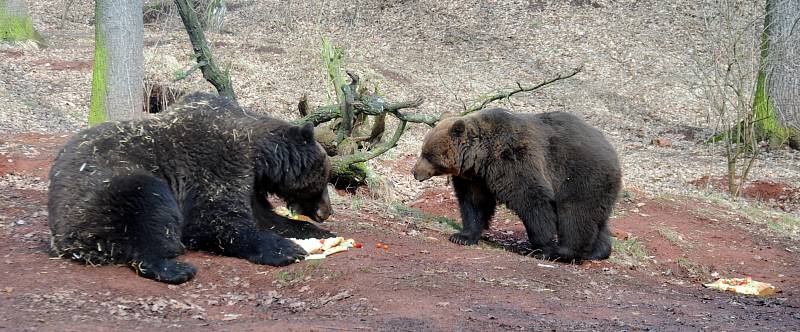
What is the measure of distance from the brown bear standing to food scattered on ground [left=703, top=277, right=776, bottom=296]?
1415 millimetres

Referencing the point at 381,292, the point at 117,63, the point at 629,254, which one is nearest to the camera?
the point at 381,292

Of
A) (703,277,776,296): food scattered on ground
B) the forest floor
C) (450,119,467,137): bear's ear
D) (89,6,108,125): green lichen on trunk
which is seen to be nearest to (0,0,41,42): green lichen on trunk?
the forest floor

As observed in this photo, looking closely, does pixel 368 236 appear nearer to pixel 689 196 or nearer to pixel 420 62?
pixel 689 196

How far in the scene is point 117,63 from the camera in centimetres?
1139

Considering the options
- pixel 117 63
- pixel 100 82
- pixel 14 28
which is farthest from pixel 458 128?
pixel 14 28

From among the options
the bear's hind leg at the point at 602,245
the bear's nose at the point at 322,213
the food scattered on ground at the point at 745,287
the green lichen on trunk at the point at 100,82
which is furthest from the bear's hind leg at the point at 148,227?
the food scattered on ground at the point at 745,287

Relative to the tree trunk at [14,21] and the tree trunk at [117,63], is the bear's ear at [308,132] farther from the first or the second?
the tree trunk at [14,21]

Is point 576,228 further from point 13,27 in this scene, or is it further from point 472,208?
point 13,27

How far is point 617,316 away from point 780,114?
13.8 meters

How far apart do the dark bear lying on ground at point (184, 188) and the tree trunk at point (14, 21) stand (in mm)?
14882

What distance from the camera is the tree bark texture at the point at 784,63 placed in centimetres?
1623

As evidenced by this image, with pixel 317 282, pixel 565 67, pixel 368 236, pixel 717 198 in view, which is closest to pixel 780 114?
pixel 717 198

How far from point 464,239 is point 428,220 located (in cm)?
134

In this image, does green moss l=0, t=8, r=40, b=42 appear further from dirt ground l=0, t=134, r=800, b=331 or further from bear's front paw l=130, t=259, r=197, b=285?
bear's front paw l=130, t=259, r=197, b=285
